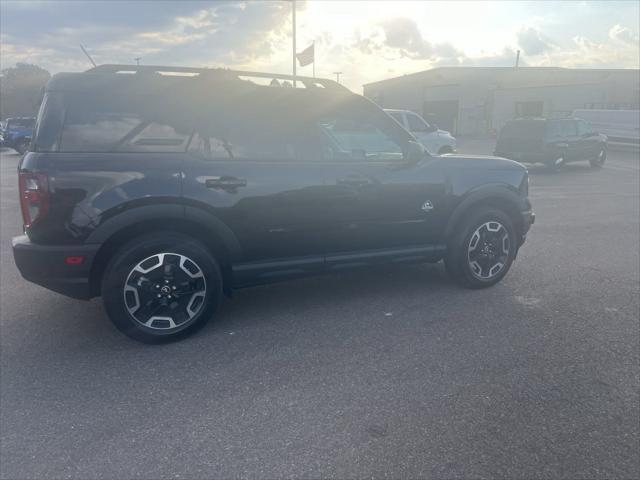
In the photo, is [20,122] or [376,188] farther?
[20,122]

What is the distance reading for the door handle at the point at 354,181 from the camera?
4.13 metres

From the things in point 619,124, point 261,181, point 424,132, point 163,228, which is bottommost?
point 163,228

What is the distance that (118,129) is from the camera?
354cm

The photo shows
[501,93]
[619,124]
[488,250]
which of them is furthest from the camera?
[501,93]

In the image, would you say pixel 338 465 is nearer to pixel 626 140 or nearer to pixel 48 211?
pixel 48 211

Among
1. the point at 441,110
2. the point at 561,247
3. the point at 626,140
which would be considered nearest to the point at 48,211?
the point at 561,247

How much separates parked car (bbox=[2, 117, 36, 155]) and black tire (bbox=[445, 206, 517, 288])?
24.8m

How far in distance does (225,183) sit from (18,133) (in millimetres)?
25295

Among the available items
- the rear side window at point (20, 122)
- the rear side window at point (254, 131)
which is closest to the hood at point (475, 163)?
the rear side window at point (254, 131)

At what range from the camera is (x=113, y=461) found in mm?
2502

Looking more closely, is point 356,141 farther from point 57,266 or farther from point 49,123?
point 57,266

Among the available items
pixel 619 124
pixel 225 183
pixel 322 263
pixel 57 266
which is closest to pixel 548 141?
pixel 619 124

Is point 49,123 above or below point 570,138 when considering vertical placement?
below

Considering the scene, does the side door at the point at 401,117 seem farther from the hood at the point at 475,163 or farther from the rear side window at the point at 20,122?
the rear side window at the point at 20,122
